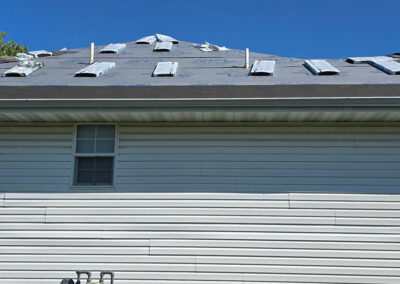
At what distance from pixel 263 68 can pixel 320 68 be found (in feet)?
3.00

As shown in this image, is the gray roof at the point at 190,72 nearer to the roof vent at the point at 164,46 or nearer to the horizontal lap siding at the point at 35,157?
the roof vent at the point at 164,46

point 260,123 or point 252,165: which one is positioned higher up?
point 260,123

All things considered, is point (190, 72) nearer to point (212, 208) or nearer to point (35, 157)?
point (212, 208)

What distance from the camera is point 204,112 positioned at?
18.6 feet

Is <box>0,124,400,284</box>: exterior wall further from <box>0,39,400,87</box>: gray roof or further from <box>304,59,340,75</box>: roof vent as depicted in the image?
<box>304,59,340,75</box>: roof vent

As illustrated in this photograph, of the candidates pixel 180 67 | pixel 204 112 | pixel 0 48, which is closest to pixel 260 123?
pixel 204 112

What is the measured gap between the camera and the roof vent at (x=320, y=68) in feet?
21.2

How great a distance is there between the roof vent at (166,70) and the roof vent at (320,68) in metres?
2.23

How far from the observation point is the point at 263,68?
6840 millimetres

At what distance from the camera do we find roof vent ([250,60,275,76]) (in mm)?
6523

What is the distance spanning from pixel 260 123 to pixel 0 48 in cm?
2298

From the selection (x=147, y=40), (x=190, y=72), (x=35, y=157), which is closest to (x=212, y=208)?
(x=190, y=72)

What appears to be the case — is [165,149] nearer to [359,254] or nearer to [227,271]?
[227,271]

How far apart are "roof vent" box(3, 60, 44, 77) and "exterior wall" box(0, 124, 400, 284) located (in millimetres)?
901
